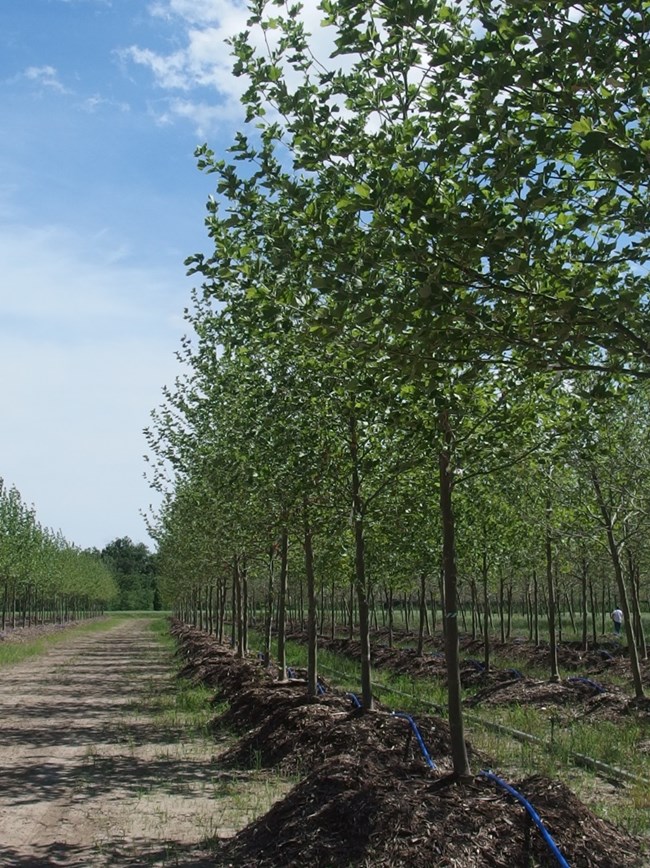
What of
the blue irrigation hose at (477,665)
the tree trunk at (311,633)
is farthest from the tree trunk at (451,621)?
the blue irrigation hose at (477,665)

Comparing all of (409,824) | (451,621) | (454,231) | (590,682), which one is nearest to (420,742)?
(451,621)

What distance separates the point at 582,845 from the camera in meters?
5.60

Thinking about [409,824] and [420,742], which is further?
[420,742]

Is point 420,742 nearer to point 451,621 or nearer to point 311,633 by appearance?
point 451,621

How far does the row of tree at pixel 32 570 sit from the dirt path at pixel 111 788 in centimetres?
2815

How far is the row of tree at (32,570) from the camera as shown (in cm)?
4331

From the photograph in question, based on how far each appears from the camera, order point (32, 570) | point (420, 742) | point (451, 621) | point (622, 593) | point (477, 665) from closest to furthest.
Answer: point (451, 621), point (420, 742), point (622, 593), point (477, 665), point (32, 570)

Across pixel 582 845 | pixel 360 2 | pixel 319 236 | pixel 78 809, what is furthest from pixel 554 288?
pixel 78 809

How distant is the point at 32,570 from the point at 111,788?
41954 mm

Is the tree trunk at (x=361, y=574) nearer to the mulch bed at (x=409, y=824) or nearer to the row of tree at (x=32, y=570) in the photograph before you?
the mulch bed at (x=409, y=824)

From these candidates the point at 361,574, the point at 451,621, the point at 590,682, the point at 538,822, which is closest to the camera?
the point at 538,822

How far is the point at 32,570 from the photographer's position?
157ft

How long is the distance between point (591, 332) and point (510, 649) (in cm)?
2277

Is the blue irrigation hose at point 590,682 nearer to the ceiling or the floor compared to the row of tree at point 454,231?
nearer to the floor
